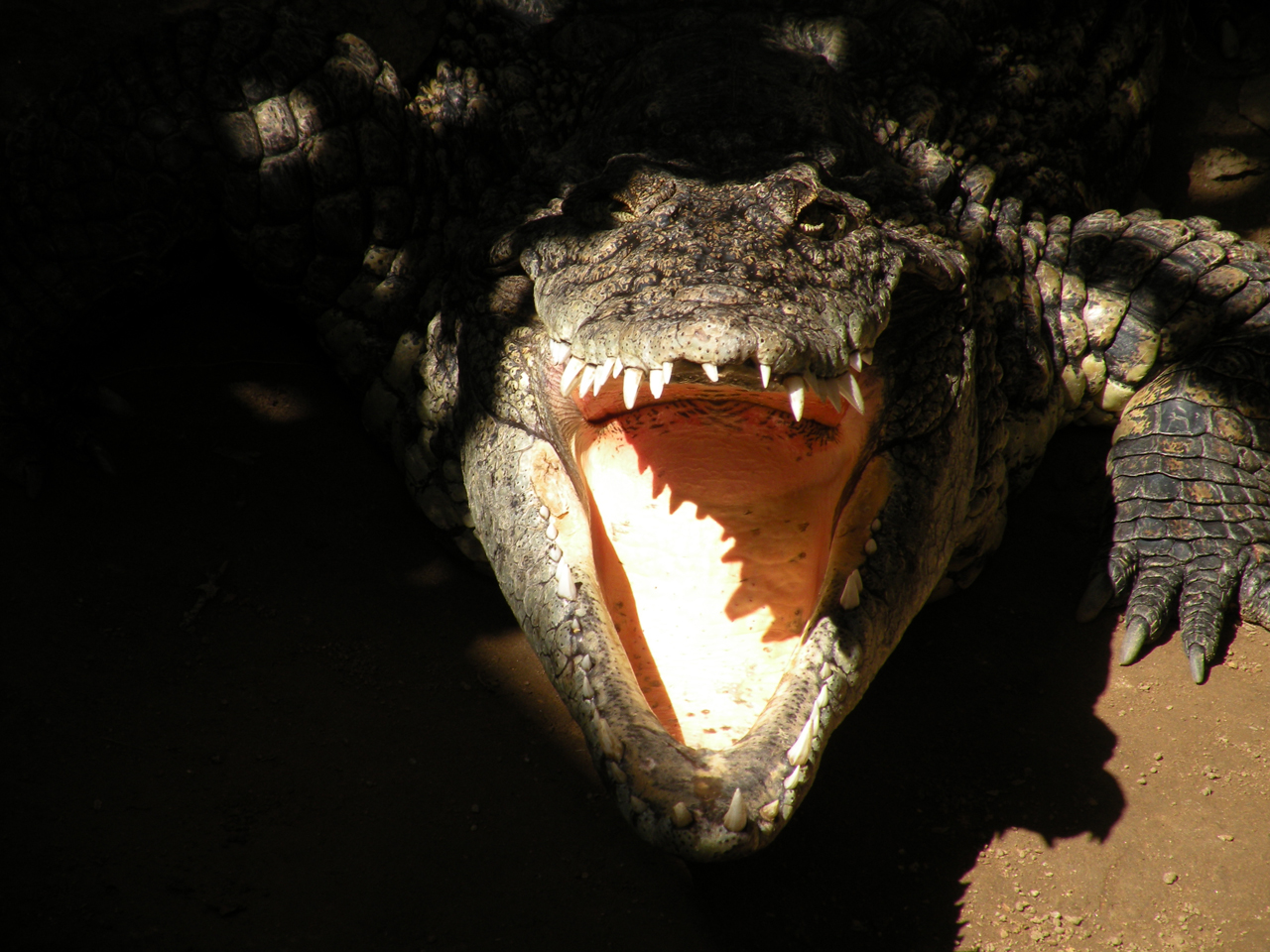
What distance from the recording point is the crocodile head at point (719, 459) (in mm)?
1856

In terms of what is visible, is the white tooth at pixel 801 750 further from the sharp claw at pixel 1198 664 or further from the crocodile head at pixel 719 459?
the sharp claw at pixel 1198 664

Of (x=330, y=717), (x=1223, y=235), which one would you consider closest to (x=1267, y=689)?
(x=1223, y=235)

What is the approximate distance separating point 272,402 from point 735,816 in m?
2.21

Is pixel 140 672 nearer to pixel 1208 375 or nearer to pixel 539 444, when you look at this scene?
pixel 539 444

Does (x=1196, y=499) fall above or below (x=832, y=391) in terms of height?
below

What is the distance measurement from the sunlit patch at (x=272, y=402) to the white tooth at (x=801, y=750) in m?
2.09

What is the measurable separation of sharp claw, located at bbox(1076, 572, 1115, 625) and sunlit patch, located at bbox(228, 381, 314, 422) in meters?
2.57

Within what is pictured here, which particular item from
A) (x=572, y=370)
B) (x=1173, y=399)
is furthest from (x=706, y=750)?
(x=1173, y=399)

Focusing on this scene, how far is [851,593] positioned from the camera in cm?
215

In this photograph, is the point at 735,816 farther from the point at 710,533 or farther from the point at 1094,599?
the point at 1094,599

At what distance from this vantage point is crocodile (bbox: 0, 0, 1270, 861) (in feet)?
6.75

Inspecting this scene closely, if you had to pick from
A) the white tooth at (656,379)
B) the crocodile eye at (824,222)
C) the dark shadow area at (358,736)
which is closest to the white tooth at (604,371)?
the white tooth at (656,379)

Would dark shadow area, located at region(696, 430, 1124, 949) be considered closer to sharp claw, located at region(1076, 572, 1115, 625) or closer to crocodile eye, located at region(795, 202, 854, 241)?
sharp claw, located at region(1076, 572, 1115, 625)

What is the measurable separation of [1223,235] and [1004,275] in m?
1.02
